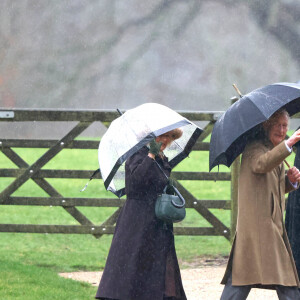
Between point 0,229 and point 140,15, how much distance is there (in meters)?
39.6

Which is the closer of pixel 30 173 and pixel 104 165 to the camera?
pixel 104 165

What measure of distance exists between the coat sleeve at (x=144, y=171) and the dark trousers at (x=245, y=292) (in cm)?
78

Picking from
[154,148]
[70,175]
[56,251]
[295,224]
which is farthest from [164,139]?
[56,251]

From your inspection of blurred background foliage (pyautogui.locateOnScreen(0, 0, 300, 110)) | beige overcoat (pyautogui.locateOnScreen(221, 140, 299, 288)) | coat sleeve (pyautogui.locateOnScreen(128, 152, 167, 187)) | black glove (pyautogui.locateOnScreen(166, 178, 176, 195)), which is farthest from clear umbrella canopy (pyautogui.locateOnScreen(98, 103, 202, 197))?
blurred background foliage (pyautogui.locateOnScreen(0, 0, 300, 110))

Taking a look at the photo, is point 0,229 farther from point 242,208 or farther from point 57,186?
point 57,186

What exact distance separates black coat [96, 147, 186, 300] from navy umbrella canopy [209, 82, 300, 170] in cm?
42

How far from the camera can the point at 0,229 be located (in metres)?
7.96

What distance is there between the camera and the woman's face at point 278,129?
15.7 feet

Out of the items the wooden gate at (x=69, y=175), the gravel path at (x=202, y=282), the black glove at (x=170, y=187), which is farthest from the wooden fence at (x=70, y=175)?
the black glove at (x=170, y=187)

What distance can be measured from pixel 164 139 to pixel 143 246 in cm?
68

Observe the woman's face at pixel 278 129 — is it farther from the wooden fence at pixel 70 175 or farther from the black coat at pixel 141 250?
the wooden fence at pixel 70 175

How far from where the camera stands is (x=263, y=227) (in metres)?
4.74

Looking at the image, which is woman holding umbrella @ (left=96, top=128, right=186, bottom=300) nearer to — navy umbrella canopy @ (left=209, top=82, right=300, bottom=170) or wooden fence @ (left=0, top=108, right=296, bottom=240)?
navy umbrella canopy @ (left=209, top=82, right=300, bottom=170)

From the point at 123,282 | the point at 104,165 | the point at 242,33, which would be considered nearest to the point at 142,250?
the point at 123,282
